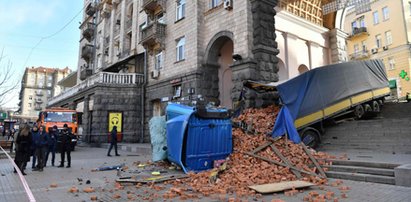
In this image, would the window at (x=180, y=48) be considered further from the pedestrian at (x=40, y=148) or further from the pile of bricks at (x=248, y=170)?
the pedestrian at (x=40, y=148)

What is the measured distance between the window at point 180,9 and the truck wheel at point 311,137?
12.2 m

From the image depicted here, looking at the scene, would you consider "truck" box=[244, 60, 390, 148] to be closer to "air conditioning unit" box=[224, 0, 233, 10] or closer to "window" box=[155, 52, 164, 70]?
"air conditioning unit" box=[224, 0, 233, 10]

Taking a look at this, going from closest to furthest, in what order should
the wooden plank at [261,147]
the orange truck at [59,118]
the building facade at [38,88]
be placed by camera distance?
the wooden plank at [261,147], the orange truck at [59,118], the building facade at [38,88]

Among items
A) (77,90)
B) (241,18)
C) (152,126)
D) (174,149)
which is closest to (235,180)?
(174,149)

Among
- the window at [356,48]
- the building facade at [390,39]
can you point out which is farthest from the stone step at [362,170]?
the window at [356,48]

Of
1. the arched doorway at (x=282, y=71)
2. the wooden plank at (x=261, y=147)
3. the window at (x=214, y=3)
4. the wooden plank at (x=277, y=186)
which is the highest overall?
the window at (x=214, y=3)

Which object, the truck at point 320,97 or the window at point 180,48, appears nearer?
the truck at point 320,97

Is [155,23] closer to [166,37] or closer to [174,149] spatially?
[166,37]

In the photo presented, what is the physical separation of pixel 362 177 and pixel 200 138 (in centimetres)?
470

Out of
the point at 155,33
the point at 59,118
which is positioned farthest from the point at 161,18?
the point at 59,118

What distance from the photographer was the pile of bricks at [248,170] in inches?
268

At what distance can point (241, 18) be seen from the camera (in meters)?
15.3

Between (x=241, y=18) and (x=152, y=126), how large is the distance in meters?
7.86

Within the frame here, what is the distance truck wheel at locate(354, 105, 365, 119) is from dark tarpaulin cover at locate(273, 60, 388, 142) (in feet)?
2.83
